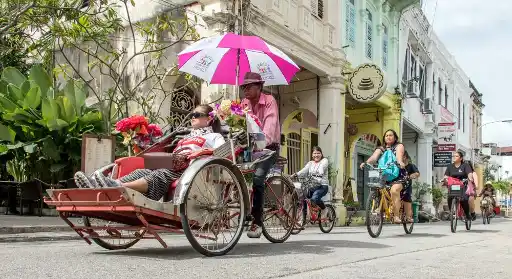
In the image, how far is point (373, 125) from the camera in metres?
21.7

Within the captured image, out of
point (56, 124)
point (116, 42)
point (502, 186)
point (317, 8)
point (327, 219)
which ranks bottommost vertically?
point (502, 186)

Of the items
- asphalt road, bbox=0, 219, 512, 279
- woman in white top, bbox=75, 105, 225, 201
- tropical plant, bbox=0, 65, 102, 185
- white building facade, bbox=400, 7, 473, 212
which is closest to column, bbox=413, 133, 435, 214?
white building facade, bbox=400, 7, 473, 212

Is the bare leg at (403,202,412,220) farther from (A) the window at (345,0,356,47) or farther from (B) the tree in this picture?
(A) the window at (345,0,356,47)

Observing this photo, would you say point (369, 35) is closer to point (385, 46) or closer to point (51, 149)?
point (385, 46)

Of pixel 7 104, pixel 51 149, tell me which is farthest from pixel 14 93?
pixel 51 149

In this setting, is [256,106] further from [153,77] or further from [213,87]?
[153,77]

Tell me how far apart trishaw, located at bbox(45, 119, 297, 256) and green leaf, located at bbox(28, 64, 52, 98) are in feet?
25.6

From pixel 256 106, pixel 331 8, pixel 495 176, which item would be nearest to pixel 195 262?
pixel 256 106

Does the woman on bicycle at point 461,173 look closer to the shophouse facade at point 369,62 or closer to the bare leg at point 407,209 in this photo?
the bare leg at point 407,209

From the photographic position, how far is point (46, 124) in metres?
11.1

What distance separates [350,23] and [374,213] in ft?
36.9

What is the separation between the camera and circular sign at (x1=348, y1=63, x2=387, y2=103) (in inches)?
660

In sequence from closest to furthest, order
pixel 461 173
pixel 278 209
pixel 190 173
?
pixel 190 173 < pixel 278 209 < pixel 461 173

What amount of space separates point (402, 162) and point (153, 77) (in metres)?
6.71
